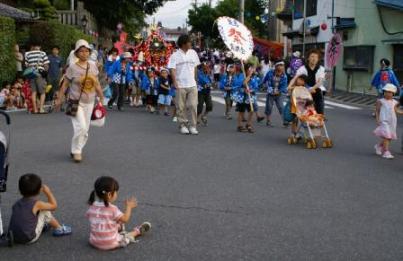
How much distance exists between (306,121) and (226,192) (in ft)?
13.8

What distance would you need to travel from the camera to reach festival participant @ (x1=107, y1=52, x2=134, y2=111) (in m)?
16.2

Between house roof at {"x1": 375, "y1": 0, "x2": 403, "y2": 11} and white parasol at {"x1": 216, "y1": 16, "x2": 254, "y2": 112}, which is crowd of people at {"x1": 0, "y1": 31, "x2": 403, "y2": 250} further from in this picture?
house roof at {"x1": 375, "y1": 0, "x2": 403, "y2": 11}

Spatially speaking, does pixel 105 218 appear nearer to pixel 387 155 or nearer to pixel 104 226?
pixel 104 226

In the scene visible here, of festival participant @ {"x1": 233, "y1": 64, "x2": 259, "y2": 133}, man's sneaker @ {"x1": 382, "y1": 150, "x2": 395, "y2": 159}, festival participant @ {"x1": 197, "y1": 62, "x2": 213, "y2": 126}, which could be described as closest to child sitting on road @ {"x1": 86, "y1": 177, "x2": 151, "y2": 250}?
man's sneaker @ {"x1": 382, "y1": 150, "x2": 395, "y2": 159}

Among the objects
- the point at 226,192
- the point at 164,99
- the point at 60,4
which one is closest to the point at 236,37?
the point at 164,99

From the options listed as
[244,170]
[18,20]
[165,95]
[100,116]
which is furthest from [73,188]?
Result: [18,20]

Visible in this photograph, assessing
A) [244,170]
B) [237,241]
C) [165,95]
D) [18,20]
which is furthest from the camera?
[18,20]

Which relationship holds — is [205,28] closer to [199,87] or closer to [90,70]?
[199,87]

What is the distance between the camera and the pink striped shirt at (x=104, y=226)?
4777 millimetres

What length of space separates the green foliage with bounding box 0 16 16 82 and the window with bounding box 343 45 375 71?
15464mm

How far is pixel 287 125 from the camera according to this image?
44.2 ft

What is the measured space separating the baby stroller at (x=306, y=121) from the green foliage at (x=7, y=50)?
9317mm

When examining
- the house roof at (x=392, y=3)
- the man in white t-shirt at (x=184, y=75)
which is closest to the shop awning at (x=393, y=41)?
the house roof at (x=392, y=3)

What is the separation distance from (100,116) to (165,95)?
6496 mm
